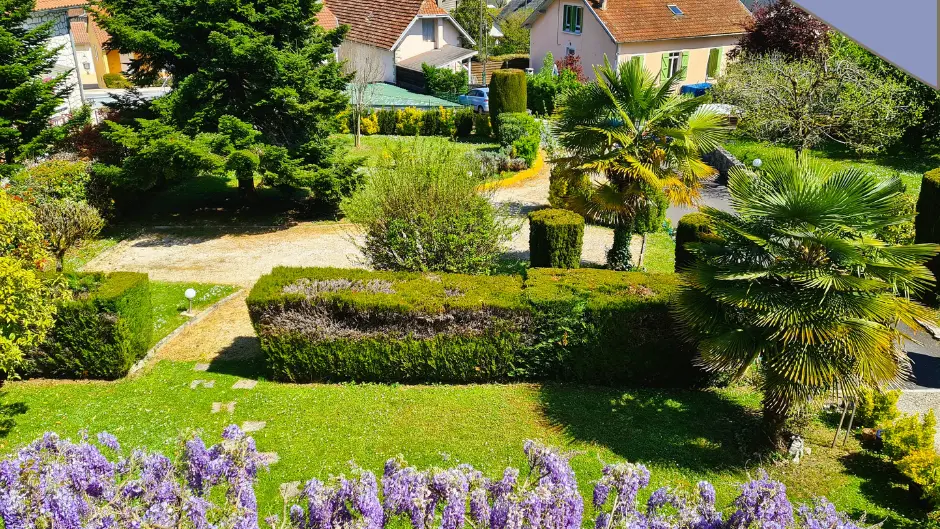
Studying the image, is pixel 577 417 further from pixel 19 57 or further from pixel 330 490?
pixel 19 57

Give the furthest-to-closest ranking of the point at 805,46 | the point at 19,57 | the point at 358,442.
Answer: the point at 805,46, the point at 19,57, the point at 358,442

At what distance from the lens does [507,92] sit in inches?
1042

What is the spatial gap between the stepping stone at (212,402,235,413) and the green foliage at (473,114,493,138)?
63.8ft

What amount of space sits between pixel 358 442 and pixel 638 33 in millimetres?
29885

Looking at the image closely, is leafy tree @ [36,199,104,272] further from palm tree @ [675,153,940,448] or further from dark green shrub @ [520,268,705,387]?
palm tree @ [675,153,940,448]

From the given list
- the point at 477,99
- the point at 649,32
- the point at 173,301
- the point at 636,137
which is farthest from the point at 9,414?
the point at 649,32

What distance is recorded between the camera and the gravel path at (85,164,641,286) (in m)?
14.9

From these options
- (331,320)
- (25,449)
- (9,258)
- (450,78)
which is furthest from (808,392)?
(450,78)

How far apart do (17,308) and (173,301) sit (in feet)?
15.9

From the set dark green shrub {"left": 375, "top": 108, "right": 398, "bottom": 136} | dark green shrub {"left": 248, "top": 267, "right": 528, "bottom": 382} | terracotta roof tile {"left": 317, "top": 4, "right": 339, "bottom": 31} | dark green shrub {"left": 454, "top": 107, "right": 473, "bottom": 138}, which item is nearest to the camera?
dark green shrub {"left": 248, "top": 267, "right": 528, "bottom": 382}

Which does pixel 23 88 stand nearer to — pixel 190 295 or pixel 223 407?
pixel 190 295

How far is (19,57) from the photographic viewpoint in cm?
1656

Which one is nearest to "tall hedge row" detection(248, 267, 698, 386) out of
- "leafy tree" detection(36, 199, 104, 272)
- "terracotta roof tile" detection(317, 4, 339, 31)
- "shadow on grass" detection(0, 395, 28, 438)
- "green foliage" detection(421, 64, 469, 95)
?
"shadow on grass" detection(0, 395, 28, 438)

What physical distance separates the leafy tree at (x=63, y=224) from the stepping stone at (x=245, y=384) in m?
4.58
